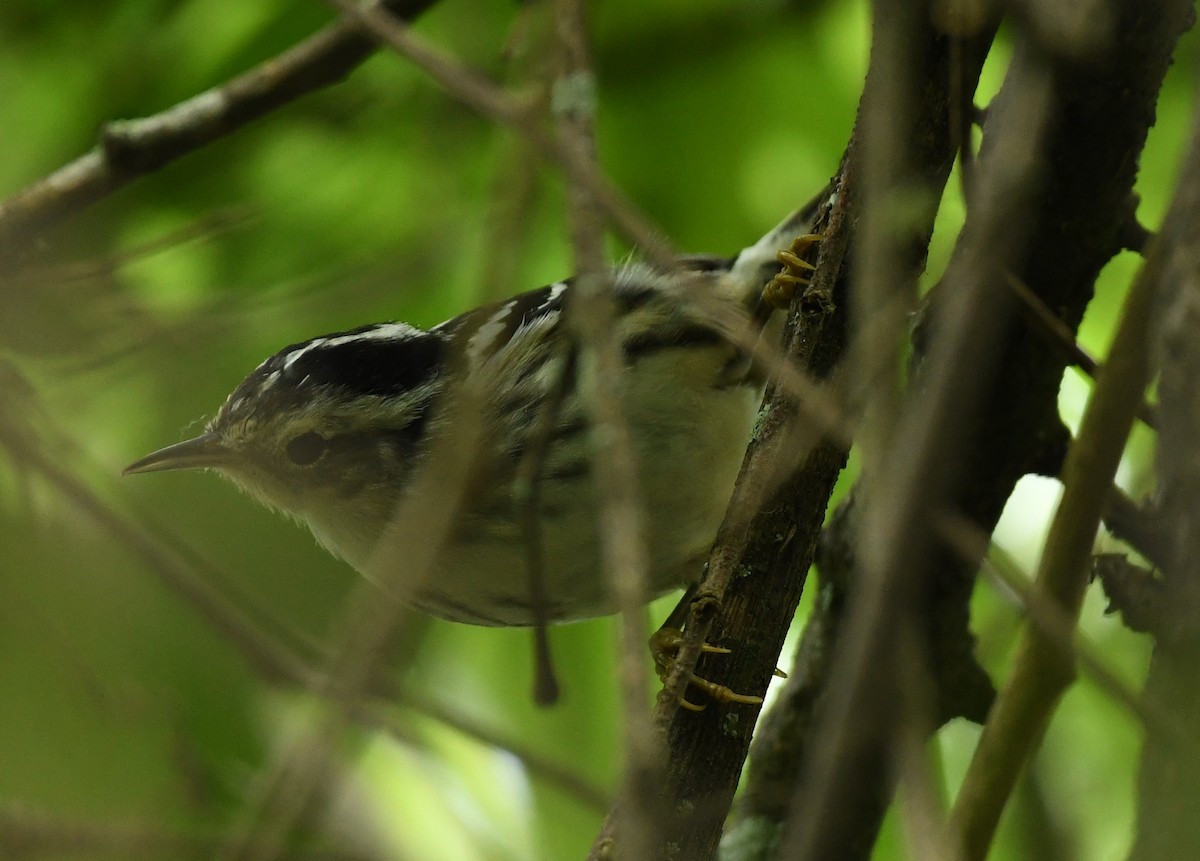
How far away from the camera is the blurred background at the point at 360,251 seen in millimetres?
3252

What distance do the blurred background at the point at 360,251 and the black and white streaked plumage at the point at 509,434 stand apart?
183 mm

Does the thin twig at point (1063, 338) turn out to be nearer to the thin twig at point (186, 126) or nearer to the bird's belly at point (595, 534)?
the bird's belly at point (595, 534)

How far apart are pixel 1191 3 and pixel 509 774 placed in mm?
2886

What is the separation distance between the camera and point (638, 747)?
3.95ft

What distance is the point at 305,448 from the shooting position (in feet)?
11.7

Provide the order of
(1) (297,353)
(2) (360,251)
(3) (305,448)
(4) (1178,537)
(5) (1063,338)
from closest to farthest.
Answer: (4) (1178,537)
(5) (1063,338)
(1) (297,353)
(3) (305,448)
(2) (360,251)

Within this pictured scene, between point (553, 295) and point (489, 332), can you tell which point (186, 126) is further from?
point (553, 295)

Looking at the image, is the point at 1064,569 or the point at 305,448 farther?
the point at 305,448

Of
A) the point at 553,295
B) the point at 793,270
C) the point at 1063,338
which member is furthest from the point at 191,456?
the point at 1063,338

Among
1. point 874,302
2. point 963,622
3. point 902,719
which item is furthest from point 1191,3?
point 902,719

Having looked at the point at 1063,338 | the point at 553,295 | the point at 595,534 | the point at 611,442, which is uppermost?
the point at 553,295

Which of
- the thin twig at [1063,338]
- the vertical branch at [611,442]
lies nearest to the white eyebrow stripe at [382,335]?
the vertical branch at [611,442]

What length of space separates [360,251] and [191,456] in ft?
2.36

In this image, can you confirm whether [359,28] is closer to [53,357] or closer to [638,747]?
[53,357]
